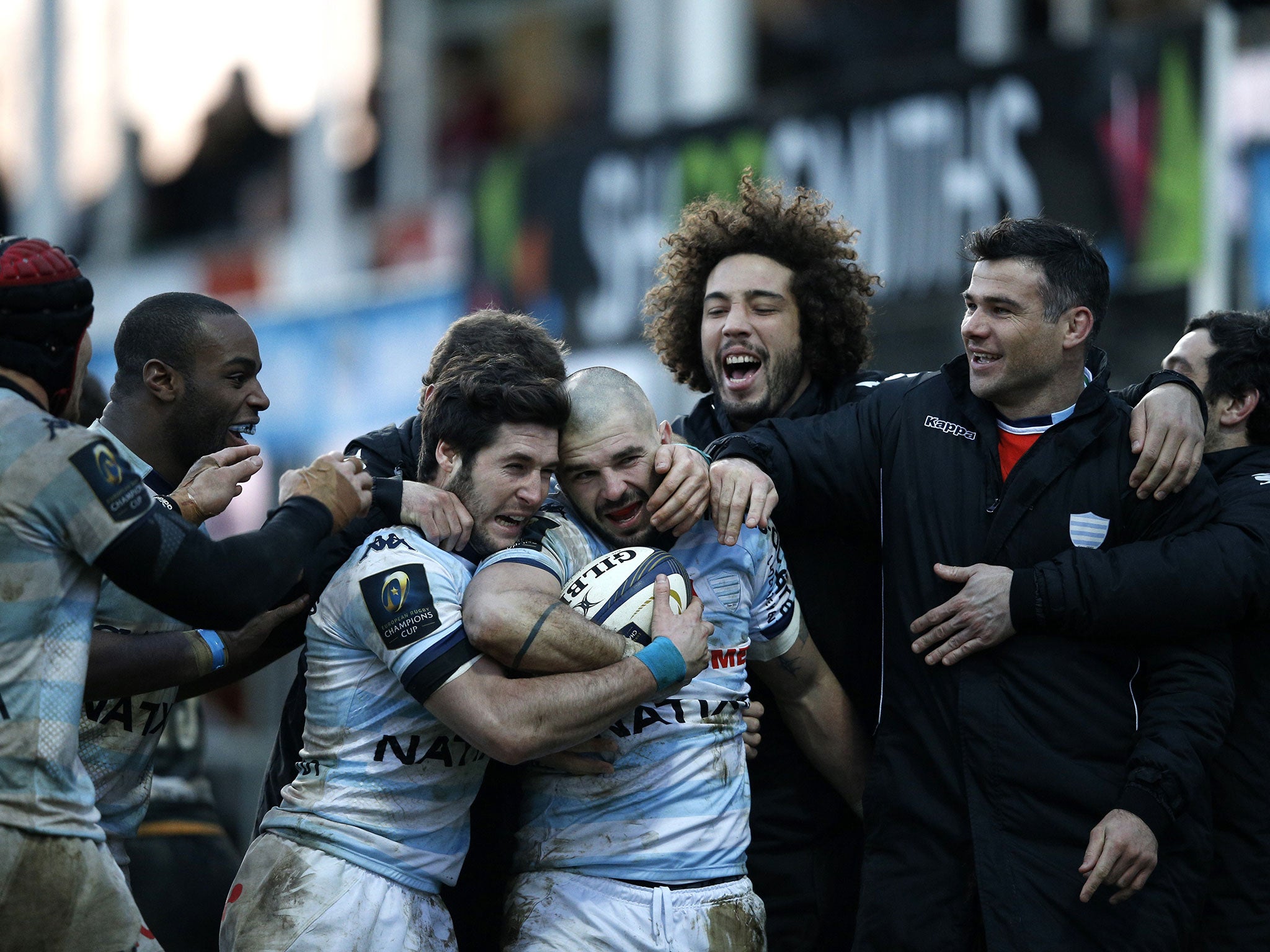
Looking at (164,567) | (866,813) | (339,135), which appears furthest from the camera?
(339,135)

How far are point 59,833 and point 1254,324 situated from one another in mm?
4020

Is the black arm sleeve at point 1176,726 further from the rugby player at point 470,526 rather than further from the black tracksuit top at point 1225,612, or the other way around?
the rugby player at point 470,526

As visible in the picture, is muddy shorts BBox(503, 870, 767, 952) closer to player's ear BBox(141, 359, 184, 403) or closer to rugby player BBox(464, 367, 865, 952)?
rugby player BBox(464, 367, 865, 952)

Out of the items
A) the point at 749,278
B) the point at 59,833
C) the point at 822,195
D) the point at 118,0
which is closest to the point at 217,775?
the point at 822,195

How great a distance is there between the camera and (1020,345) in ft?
15.2

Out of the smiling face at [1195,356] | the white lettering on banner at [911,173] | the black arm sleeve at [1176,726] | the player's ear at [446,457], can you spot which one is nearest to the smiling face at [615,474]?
the player's ear at [446,457]

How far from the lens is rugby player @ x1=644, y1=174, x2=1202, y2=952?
192 inches

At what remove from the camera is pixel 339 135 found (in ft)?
56.2

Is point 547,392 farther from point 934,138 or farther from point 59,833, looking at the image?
point 934,138

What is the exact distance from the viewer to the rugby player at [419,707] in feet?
12.7

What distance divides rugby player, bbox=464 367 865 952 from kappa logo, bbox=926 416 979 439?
0.62 m

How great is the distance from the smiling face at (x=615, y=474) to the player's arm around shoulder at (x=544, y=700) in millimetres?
523

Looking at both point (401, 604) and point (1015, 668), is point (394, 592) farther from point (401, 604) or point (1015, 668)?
point (1015, 668)

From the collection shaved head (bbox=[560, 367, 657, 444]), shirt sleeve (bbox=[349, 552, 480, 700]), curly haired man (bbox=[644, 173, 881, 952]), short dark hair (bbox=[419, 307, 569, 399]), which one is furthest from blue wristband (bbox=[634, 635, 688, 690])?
curly haired man (bbox=[644, 173, 881, 952])
